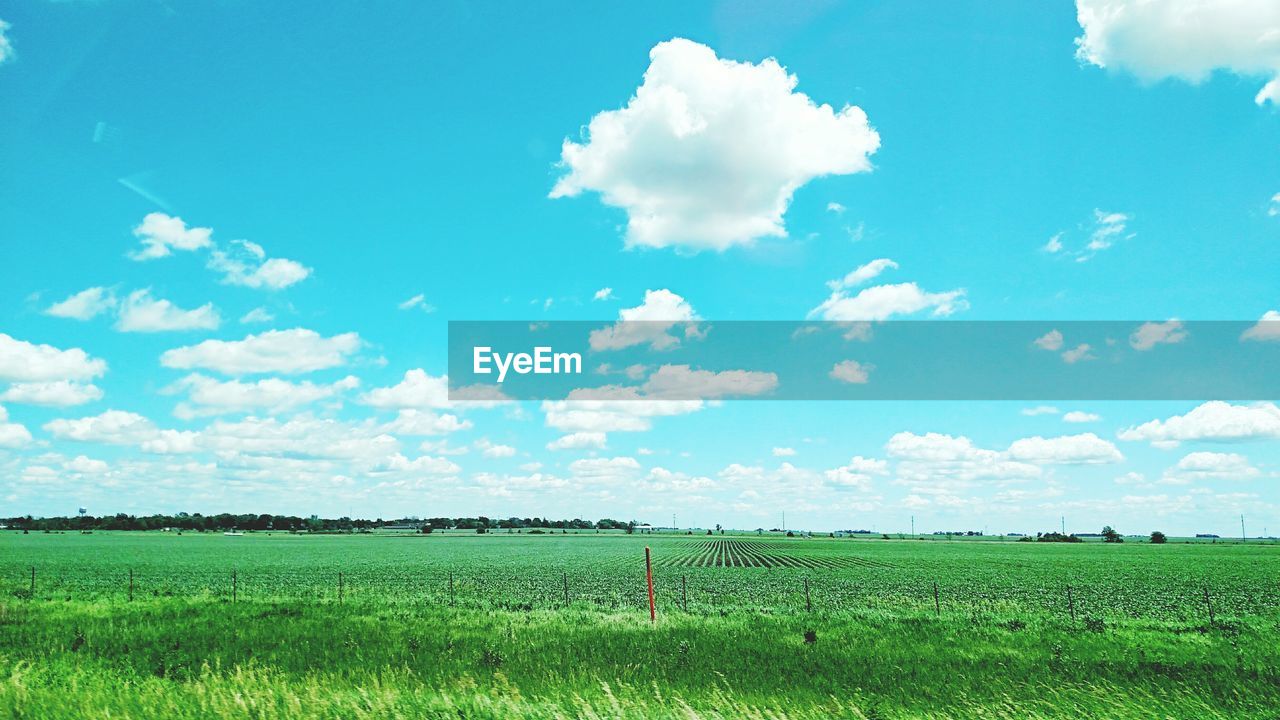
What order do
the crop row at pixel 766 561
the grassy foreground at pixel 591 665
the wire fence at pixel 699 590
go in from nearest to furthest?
the grassy foreground at pixel 591 665 < the wire fence at pixel 699 590 < the crop row at pixel 766 561

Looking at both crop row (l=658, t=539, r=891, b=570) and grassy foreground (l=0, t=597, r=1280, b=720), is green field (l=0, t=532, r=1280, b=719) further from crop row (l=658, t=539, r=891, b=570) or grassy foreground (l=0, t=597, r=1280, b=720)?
crop row (l=658, t=539, r=891, b=570)

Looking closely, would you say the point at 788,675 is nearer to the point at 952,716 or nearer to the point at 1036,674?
the point at 1036,674

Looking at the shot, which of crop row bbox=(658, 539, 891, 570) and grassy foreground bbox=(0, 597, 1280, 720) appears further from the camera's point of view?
crop row bbox=(658, 539, 891, 570)

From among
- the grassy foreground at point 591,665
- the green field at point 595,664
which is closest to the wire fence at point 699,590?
the green field at point 595,664

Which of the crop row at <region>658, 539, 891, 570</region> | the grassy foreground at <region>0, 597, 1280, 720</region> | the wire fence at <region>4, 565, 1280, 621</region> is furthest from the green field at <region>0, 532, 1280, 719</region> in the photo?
the crop row at <region>658, 539, 891, 570</region>

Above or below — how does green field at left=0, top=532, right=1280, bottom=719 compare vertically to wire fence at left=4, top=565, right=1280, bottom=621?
above

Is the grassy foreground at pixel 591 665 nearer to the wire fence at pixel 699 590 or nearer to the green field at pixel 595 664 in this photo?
the green field at pixel 595 664

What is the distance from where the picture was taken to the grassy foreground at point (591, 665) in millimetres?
7137

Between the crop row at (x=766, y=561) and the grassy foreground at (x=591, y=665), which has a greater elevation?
the grassy foreground at (x=591, y=665)

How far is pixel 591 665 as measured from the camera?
12867 mm

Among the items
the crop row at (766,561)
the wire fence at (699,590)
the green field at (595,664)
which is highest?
the green field at (595,664)

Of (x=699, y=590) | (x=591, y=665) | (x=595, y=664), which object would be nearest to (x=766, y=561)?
(x=699, y=590)

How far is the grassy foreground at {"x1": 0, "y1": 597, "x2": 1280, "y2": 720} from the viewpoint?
714cm

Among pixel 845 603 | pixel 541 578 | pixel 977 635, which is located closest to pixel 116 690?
pixel 977 635
